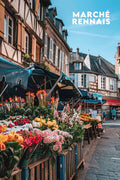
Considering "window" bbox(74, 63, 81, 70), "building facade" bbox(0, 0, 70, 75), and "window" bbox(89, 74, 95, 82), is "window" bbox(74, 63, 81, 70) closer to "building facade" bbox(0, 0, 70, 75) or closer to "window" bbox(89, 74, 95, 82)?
"window" bbox(89, 74, 95, 82)

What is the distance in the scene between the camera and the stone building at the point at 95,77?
34156 mm

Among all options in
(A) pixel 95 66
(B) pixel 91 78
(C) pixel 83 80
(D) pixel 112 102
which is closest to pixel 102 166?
(C) pixel 83 80

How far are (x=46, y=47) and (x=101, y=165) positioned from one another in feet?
38.6

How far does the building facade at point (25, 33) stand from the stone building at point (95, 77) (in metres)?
16.4

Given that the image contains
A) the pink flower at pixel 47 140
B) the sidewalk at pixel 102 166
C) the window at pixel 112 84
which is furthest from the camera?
the window at pixel 112 84

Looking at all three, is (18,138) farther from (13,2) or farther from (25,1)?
(25,1)

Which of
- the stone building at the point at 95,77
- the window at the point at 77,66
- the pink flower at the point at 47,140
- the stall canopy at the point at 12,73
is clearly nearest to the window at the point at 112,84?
the stone building at the point at 95,77

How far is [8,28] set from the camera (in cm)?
985

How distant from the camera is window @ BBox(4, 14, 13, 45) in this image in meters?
9.68

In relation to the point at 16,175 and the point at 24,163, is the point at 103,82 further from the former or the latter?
the point at 16,175

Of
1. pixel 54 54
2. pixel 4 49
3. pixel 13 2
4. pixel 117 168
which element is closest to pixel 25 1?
pixel 13 2

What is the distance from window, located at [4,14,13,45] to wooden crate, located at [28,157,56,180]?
778 cm

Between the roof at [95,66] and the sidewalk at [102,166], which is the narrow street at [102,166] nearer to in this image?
the sidewalk at [102,166]

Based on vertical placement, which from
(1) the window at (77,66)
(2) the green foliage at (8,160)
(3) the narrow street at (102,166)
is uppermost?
(1) the window at (77,66)
